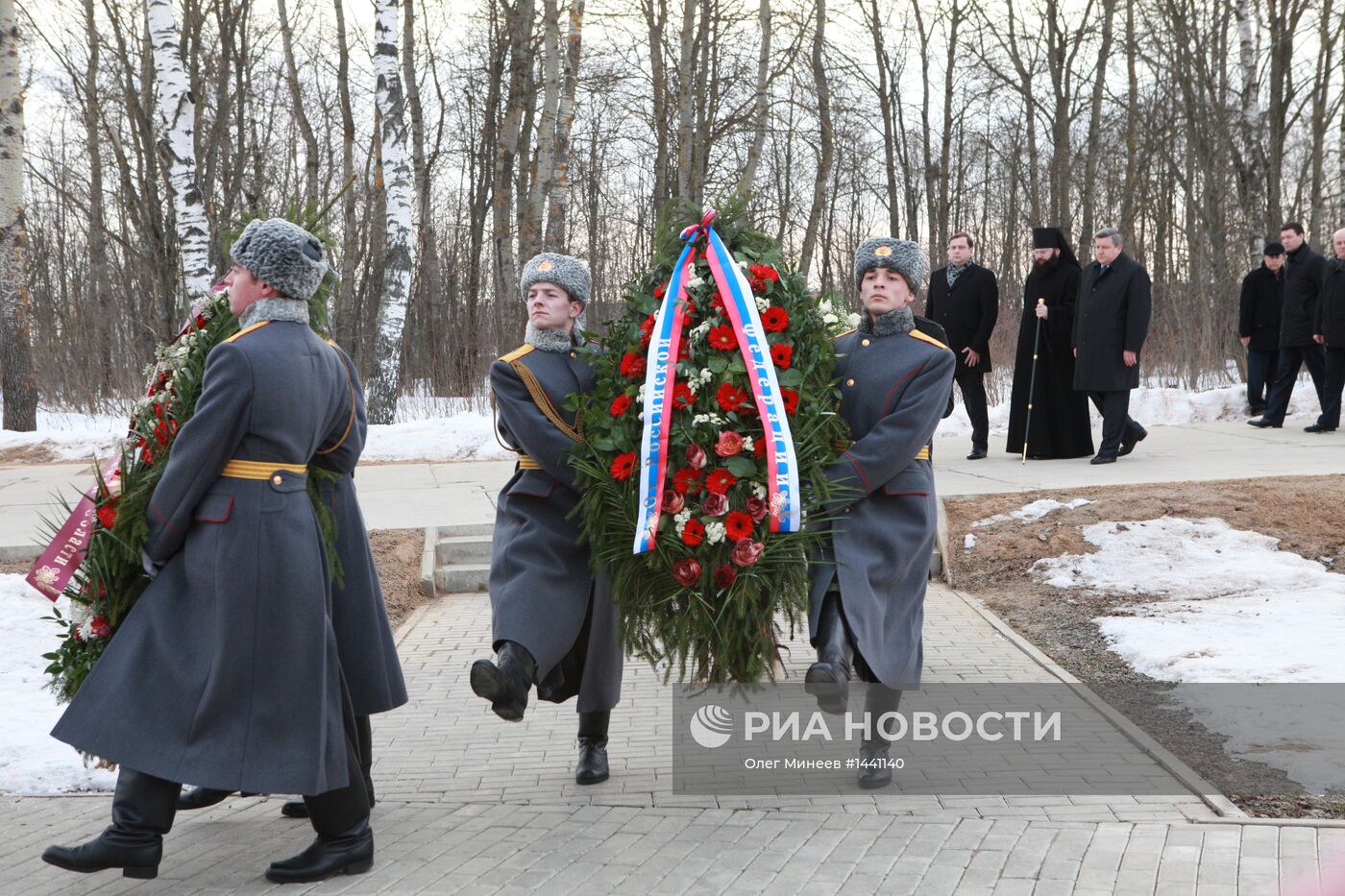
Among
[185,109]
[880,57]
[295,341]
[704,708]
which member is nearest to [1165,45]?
[880,57]

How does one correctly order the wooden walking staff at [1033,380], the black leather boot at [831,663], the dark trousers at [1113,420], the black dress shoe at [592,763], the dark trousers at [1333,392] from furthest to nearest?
1. the dark trousers at [1333,392]
2. the wooden walking staff at [1033,380]
3. the dark trousers at [1113,420]
4. the black dress shoe at [592,763]
5. the black leather boot at [831,663]

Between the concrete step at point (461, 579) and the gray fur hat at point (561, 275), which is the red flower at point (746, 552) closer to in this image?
the gray fur hat at point (561, 275)

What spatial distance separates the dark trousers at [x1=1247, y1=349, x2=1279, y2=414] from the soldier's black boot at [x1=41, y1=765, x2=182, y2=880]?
42.8 ft

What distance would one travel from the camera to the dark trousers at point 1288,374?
1288 cm

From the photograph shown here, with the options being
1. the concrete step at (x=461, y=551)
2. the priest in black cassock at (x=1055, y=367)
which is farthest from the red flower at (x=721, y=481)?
the priest in black cassock at (x=1055, y=367)

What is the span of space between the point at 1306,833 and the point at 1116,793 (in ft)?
2.27

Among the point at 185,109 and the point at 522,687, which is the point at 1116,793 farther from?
the point at 185,109

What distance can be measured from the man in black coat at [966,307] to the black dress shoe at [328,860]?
8451 mm

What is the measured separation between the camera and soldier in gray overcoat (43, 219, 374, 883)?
12.0 feet

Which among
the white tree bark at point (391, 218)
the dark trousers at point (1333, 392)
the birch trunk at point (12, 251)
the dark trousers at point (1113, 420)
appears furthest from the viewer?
the white tree bark at point (391, 218)

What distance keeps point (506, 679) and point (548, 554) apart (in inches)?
21.1

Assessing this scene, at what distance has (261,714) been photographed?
371 cm

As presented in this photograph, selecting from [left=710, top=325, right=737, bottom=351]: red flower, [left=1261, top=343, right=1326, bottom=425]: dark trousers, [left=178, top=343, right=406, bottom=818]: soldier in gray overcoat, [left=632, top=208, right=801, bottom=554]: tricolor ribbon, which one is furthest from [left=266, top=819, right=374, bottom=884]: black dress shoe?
[left=1261, top=343, right=1326, bottom=425]: dark trousers

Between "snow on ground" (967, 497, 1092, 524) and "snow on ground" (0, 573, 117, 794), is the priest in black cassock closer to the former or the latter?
"snow on ground" (967, 497, 1092, 524)
